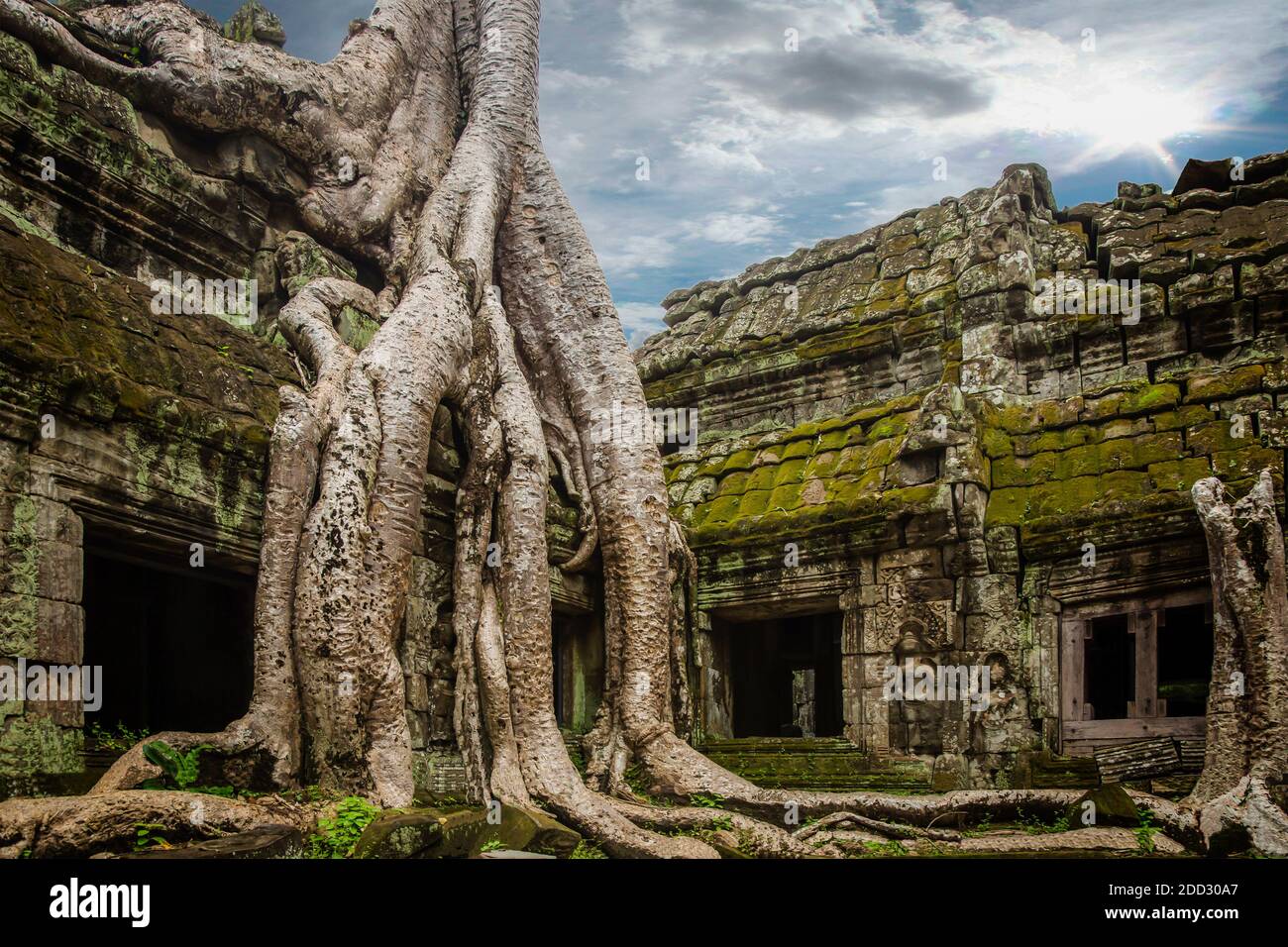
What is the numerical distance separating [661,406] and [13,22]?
610cm

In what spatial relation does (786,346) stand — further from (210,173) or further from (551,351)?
(210,173)

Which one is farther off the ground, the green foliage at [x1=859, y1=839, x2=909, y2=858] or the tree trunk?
the tree trunk

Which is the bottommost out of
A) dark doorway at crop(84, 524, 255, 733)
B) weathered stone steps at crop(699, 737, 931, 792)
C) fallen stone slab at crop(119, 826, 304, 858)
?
weathered stone steps at crop(699, 737, 931, 792)

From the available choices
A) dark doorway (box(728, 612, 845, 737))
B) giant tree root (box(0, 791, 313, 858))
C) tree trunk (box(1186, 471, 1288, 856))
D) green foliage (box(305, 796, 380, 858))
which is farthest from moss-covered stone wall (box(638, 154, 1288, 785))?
giant tree root (box(0, 791, 313, 858))

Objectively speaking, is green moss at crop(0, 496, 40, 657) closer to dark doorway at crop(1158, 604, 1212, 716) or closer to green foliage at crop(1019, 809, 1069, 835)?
green foliage at crop(1019, 809, 1069, 835)

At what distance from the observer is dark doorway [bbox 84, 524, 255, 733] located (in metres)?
8.65

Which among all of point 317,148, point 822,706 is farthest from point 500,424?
point 822,706

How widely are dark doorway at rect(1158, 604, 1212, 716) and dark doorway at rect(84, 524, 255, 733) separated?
22.1ft

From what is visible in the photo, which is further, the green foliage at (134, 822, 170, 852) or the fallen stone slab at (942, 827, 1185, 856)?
the fallen stone slab at (942, 827, 1185, 856)

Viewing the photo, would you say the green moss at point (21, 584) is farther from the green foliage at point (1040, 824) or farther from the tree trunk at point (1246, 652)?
the tree trunk at point (1246, 652)

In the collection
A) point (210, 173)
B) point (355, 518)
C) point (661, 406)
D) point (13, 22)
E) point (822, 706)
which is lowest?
point (822, 706)

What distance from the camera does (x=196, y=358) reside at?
22.9 feet

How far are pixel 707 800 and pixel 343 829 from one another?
8.76ft

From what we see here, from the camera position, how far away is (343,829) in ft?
19.5
